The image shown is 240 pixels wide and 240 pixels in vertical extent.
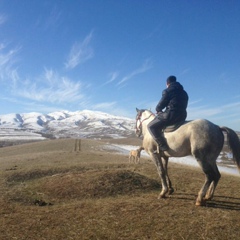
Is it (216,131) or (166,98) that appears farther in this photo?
(166,98)

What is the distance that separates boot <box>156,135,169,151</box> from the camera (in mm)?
11748

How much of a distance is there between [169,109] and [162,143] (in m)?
1.36

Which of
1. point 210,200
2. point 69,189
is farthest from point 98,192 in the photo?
point 210,200

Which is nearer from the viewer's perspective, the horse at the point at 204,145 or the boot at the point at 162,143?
the horse at the point at 204,145

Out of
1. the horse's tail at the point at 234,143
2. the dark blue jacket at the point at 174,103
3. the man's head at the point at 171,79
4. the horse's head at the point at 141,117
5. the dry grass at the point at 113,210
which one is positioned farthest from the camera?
the horse's head at the point at 141,117

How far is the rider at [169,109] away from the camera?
1166 cm

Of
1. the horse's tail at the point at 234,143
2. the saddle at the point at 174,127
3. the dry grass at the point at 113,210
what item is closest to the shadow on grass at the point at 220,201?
the dry grass at the point at 113,210

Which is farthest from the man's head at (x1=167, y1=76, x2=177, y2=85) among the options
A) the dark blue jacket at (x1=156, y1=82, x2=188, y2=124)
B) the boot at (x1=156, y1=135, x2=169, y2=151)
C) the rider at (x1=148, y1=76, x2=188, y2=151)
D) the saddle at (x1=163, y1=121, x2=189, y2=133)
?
the boot at (x1=156, y1=135, x2=169, y2=151)

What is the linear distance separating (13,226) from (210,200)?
731 cm

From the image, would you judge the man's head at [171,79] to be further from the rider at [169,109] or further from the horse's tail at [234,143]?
the horse's tail at [234,143]

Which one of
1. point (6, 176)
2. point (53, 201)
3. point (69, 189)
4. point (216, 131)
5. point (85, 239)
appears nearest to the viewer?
point (85, 239)

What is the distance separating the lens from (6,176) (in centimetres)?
1881

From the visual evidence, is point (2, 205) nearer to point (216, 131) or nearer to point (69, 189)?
point (69, 189)

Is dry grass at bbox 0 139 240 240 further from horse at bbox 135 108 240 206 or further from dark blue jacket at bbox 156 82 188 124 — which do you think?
dark blue jacket at bbox 156 82 188 124
